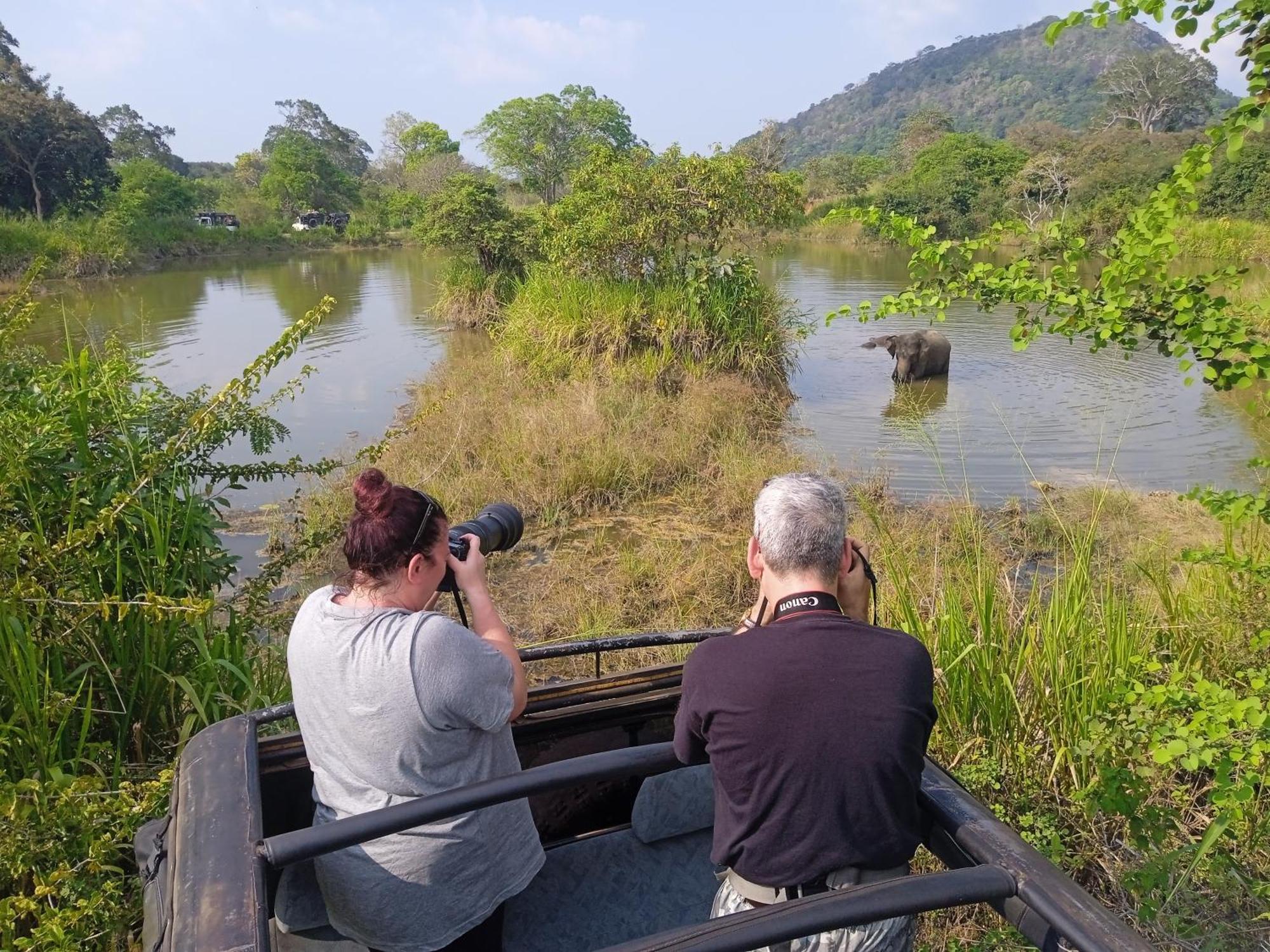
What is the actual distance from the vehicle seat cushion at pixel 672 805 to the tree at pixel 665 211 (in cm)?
826

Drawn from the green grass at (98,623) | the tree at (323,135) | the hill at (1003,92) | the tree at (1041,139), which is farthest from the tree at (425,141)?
the hill at (1003,92)

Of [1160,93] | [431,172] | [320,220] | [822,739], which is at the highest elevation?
[1160,93]

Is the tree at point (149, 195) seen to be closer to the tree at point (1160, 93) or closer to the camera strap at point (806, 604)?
the camera strap at point (806, 604)

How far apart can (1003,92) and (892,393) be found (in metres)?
180

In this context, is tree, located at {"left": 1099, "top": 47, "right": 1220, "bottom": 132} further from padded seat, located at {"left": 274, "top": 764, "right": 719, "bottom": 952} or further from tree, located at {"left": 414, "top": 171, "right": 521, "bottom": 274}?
padded seat, located at {"left": 274, "top": 764, "right": 719, "bottom": 952}

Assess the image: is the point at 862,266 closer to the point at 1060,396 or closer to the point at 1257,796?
the point at 1060,396

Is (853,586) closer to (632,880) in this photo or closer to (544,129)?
(632,880)

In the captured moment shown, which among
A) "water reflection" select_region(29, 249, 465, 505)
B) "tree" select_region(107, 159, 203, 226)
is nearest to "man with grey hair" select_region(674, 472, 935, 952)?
"water reflection" select_region(29, 249, 465, 505)

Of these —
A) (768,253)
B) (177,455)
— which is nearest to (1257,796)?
(177,455)

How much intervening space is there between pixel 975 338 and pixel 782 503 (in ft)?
44.9

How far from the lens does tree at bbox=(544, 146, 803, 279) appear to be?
32.1 feet

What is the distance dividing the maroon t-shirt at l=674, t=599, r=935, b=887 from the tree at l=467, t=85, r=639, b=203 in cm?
4513

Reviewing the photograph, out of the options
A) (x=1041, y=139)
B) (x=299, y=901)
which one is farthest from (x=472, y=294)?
(x=1041, y=139)

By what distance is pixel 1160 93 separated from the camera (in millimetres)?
55562
